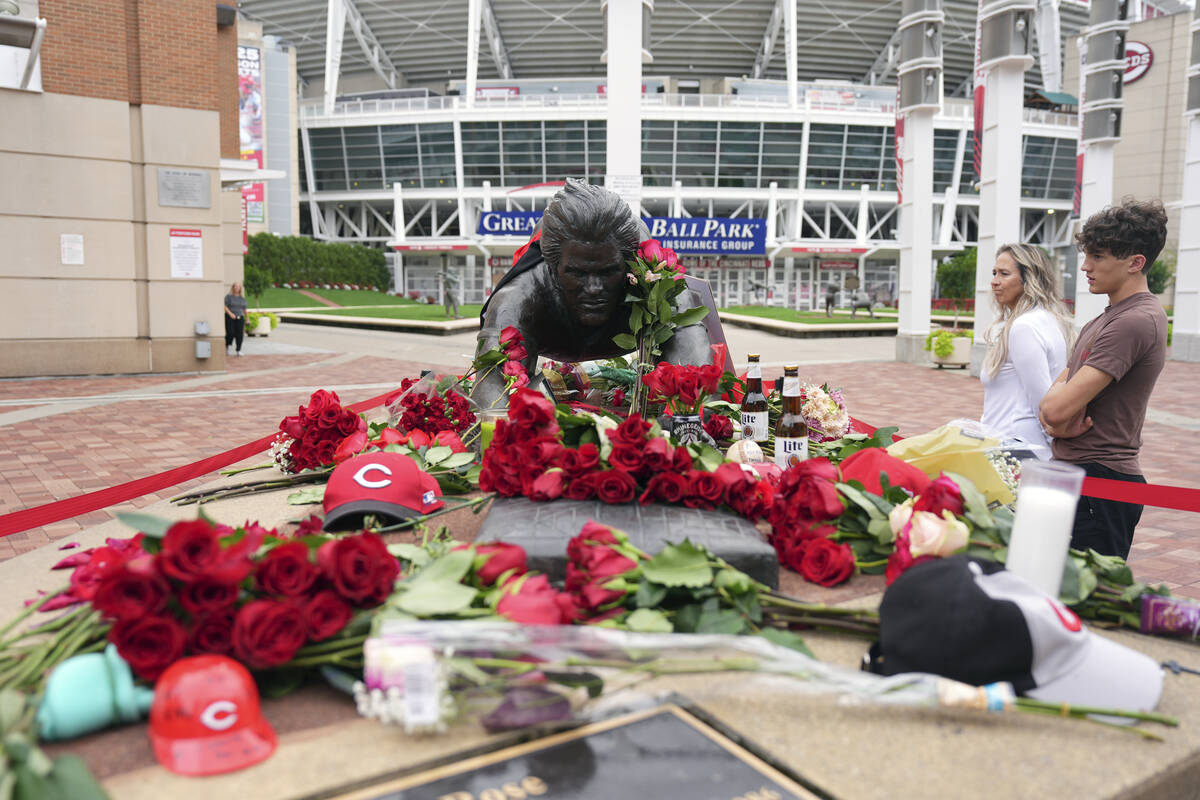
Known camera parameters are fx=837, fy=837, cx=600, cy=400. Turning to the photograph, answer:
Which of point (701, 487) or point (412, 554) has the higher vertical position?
point (701, 487)

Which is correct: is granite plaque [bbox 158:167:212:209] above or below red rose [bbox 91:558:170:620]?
above

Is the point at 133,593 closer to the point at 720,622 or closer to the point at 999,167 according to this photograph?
the point at 720,622

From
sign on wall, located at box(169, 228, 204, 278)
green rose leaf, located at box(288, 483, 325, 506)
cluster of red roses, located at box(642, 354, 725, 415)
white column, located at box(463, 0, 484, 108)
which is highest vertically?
white column, located at box(463, 0, 484, 108)

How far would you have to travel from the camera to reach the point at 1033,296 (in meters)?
3.51

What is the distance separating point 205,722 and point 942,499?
164cm

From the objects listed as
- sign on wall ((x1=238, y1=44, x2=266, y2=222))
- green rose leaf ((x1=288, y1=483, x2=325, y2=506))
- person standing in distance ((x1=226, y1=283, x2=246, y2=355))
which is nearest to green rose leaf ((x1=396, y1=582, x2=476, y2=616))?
green rose leaf ((x1=288, y1=483, x2=325, y2=506))

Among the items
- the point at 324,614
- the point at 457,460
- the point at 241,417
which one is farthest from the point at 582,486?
the point at 241,417

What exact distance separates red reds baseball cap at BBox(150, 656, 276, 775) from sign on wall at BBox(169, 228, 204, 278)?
1238 centimetres

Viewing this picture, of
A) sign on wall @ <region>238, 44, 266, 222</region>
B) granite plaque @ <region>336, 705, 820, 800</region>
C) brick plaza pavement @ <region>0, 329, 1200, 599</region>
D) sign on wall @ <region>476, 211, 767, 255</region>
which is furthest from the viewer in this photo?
sign on wall @ <region>238, 44, 266, 222</region>

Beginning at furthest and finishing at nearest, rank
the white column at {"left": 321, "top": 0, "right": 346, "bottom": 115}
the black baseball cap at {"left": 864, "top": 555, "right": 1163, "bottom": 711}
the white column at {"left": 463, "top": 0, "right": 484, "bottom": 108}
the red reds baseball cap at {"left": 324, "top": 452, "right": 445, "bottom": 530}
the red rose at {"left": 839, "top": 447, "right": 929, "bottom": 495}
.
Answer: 1. the white column at {"left": 321, "top": 0, "right": 346, "bottom": 115}
2. the white column at {"left": 463, "top": 0, "right": 484, "bottom": 108}
3. the red reds baseball cap at {"left": 324, "top": 452, "right": 445, "bottom": 530}
4. the red rose at {"left": 839, "top": 447, "right": 929, "bottom": 495}
5. the black baseball cap at {"left": 864, "top": 555, "right": 1163, "bottom": 711}

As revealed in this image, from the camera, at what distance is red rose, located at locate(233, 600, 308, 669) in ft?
4.74

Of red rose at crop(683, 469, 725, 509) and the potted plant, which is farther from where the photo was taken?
the potted plant

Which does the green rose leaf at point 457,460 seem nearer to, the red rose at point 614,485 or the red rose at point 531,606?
the red rose at point 614,485

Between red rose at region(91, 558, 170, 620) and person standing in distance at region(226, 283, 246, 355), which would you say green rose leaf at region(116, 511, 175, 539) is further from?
person standing in distance at region(226, 283, 246, 355)
